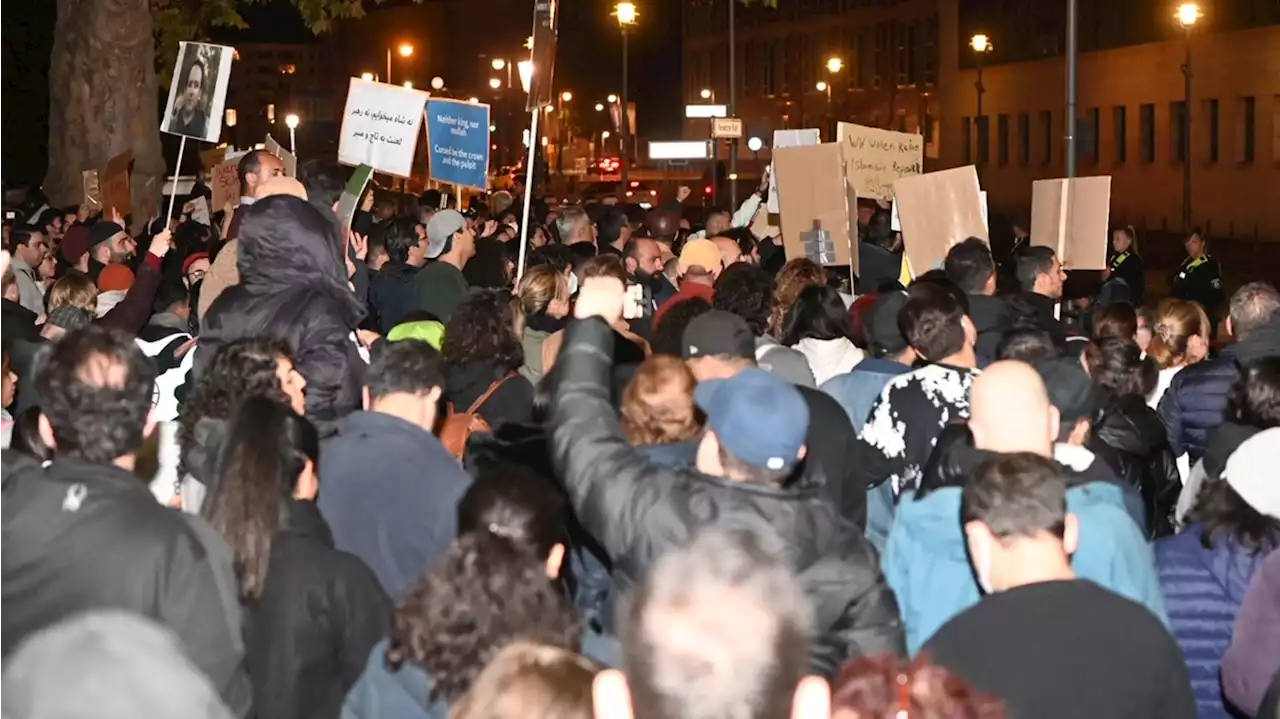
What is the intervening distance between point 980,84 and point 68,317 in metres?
55.8

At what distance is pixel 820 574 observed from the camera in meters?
4.36

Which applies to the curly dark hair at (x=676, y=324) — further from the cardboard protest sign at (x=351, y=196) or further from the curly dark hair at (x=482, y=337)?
the cardboard protest sign at (x=351, y=196)

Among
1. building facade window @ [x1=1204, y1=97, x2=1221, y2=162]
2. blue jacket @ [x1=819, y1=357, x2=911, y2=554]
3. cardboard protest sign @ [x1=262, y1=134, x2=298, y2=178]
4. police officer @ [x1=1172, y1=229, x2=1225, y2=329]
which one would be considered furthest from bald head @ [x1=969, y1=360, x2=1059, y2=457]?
building facade window @ [x1=1204, y1=97, x2=1221, y2=162]

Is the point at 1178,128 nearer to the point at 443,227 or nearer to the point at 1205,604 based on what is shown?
the point at 443,227

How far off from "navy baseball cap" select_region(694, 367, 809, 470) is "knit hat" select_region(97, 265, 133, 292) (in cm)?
777

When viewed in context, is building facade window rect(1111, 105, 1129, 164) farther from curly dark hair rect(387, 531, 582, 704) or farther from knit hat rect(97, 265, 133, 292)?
curly dark hair rect(387, 531, 582, 704)

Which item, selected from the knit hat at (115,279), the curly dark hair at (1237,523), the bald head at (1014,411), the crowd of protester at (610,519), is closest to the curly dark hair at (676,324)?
the crowd of protester at (610,519)

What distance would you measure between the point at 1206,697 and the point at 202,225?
40.7 feet

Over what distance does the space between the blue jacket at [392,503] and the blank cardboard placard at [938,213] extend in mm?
6951

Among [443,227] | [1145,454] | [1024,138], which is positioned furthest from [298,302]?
[1024,138]

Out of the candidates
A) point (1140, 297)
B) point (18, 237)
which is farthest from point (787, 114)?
point (18, 237)

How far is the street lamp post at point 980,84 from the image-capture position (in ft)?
199

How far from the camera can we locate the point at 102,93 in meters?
21.5

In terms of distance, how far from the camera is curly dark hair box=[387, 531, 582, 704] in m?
3.92
